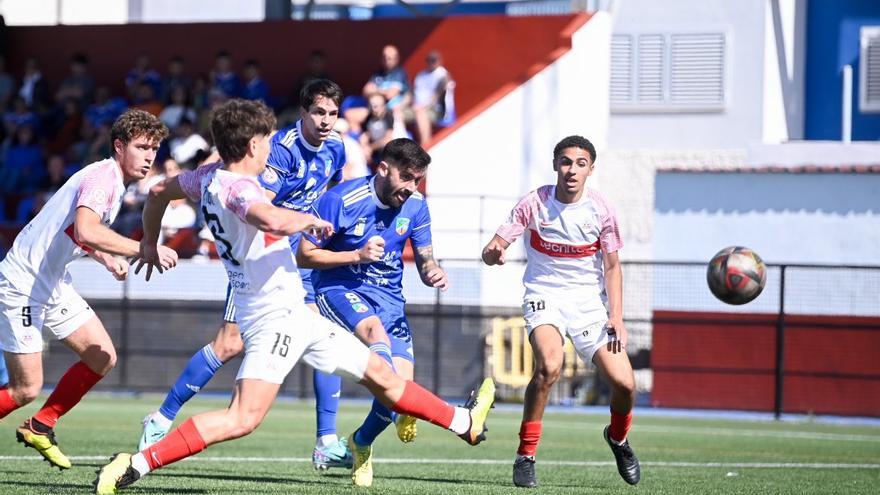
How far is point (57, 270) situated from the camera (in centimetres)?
830

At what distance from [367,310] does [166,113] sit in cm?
1345

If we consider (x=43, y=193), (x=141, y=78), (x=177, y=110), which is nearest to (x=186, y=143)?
(x=177, y=110)

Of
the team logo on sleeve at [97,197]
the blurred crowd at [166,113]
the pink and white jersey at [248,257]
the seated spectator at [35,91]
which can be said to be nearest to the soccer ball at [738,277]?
the pink and white jersey at [248,257]

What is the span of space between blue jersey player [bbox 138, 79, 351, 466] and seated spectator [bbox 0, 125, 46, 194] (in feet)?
43.0

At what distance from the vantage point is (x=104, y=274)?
20125mm

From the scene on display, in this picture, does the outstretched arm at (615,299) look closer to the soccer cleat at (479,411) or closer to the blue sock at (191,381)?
the soccer cleat at (479,411)

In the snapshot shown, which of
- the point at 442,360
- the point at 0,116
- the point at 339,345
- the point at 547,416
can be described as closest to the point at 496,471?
the point at 339,345

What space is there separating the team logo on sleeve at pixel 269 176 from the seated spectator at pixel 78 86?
47.9ft

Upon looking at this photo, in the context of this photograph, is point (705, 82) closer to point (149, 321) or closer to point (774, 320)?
point (774, 320)

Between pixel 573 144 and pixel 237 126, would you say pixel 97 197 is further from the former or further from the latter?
pixel 573 144

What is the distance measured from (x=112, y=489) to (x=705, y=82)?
1955cm

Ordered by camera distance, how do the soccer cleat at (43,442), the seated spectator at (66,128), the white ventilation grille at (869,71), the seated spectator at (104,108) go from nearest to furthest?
the soccer cleat at (43,442) → the seated spectator at (104,108) → the seated spectator at (66,128) → the white ventilation grille at (869,71)

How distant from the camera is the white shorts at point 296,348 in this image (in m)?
6.99

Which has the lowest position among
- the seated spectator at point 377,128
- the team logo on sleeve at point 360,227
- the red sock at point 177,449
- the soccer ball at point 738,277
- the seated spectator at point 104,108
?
the red sock at point 177,449
